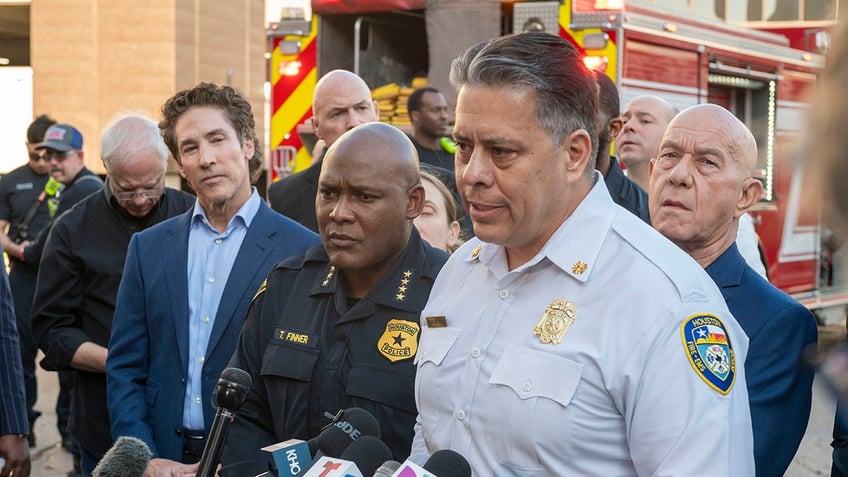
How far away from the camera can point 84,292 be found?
4480 millimetres

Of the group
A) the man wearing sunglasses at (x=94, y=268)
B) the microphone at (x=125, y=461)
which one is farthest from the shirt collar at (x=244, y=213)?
the microphone at (x=125, y=461)

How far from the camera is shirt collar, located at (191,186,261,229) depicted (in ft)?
12.7

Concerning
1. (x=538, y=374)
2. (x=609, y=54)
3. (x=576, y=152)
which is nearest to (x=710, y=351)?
(x=538, y=374)

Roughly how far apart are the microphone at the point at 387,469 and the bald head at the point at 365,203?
1068mm

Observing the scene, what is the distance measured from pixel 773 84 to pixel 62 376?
7.20m

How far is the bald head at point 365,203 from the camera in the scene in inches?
114

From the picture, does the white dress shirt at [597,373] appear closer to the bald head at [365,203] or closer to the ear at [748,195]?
the bald head at [365,203]

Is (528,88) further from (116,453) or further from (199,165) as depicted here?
(199,165)

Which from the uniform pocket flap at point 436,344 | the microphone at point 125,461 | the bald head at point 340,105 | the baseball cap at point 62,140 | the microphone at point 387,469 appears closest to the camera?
the microphone at point 387,469

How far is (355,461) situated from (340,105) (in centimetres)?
367

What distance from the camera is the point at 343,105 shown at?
17.9 ft

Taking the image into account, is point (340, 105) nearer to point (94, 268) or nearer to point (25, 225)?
point (94, 268)

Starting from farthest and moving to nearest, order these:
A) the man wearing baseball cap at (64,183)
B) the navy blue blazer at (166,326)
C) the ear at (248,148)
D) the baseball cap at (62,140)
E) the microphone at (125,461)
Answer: the baseball cap at (62,140)
the man wearing baseball cap at (64,183)
the ear at (248,148)
the navy blue blazer at (166,326)
the microphone at (125,461)

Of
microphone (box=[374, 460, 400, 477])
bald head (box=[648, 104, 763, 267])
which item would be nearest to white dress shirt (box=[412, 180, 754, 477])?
microphone (box=[374, 460, 400, 477])
